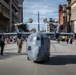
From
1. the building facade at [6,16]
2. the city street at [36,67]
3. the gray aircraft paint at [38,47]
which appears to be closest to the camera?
the city street at [36,67]

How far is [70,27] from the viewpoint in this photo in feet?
438

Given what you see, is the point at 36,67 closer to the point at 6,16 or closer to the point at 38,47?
the point at 38,47

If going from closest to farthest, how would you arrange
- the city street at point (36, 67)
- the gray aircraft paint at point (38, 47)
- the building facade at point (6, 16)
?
the city street at point (36, 67) < the gray aircraft paint at point (38, 47) < the building facade at point (6, 16)

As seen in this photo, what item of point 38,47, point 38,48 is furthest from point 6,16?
point 38,48

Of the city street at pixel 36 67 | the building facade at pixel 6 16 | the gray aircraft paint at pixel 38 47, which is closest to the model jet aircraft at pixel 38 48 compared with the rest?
the gray aircraft paint at pixel 38 47

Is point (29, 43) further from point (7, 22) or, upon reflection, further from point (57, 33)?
point (7, 22)

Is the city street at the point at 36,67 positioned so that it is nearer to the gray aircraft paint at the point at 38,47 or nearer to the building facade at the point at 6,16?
the gray aircraft paint at the point at 38,47

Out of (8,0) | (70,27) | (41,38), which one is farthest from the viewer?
(70,27)

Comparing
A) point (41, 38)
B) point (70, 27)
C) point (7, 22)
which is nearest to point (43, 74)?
point (41, 38)

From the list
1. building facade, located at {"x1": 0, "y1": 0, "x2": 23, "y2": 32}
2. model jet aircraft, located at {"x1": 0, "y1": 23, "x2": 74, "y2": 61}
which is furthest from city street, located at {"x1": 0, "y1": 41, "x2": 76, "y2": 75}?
building facade, located at {"x1": 0, "y1": 0, "x2": 23, "y2": 32}

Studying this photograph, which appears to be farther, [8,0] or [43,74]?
[8,0]

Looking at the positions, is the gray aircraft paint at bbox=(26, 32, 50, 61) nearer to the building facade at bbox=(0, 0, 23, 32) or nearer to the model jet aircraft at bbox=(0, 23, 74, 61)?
the model jet aircraft at bbox=(0, 23, 74, 61)

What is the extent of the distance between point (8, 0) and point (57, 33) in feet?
306

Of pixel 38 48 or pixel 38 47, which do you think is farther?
pixel 38 47
